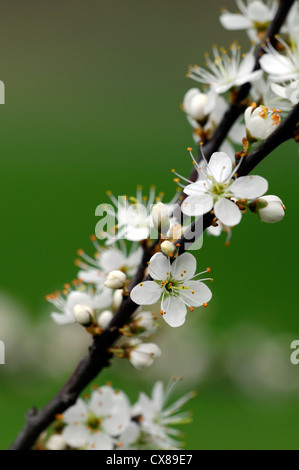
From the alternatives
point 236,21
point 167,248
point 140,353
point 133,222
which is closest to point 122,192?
point 236,21

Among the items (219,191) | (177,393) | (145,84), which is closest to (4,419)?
(177,393)

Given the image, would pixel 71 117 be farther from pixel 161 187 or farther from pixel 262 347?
pixel 262 347

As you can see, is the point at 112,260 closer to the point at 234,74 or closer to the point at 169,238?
the point at 169,238

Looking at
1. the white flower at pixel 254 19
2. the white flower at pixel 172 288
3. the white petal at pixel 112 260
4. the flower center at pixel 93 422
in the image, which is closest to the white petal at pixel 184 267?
the white flower at pixel 172 288

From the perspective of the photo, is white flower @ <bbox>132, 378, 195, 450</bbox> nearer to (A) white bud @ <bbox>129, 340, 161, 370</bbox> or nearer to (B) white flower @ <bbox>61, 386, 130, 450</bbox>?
(B) white flower @ <bbox>61, 386, 130, 450</bbox>

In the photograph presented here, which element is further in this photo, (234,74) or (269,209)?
(234,74)

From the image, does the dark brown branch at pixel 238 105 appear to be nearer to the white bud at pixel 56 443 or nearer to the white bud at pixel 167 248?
the white bud at pixel 167 248

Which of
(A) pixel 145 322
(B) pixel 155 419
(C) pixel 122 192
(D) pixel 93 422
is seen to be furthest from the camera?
(C) pixel 122 192

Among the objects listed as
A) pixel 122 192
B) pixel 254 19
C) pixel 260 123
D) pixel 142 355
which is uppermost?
pixel 122 192
